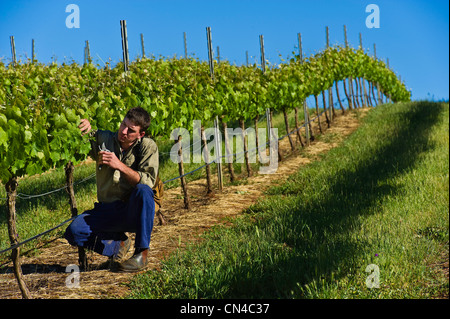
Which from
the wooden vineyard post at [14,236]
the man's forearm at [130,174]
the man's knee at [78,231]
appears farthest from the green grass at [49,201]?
the man's forearm at [130,174]

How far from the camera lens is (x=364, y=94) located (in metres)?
23.5

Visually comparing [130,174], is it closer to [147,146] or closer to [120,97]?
[147,146]

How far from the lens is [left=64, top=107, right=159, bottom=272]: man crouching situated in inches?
173

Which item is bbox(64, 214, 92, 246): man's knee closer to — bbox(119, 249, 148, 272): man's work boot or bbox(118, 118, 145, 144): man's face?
bbox(119, 249, 148, 272): man's work boot

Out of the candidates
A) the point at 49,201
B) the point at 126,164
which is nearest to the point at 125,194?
the point at 126,164

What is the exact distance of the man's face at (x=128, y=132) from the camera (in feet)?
14.3

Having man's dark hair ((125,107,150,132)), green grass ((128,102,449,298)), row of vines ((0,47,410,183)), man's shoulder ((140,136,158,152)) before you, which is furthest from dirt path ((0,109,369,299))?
man's dark hair ((125,107,150,132))

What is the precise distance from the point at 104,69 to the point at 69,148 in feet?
15.6

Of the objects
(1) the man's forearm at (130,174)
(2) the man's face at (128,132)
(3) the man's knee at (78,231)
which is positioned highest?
(2) the man's face at (128,132)

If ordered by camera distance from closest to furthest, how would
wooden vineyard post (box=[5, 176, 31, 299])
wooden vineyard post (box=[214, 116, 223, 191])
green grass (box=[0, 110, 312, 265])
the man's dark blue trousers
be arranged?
wooden vineyard post (box=[5, 176, 31, 299]), the man's dark blue trousers, green grass (box=[0, 110, 312, 265]), wooden vineyard post (box=[214, 116, 223, 191])

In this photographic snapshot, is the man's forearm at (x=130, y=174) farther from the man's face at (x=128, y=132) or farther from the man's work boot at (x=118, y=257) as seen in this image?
the man's work boot at (x=118, y=257)

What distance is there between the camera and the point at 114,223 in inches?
183

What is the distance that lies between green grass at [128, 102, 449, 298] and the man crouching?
18.5 inches

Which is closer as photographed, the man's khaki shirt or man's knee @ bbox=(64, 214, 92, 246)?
the man's khaki shirt
